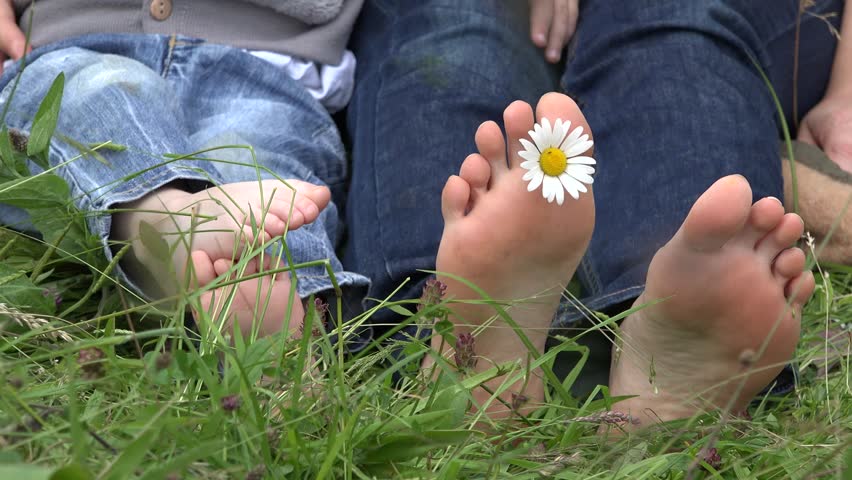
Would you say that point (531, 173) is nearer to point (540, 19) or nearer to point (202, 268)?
point (202, 268)

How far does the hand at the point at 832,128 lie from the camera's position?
4.21 feet

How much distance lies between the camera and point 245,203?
3.03 feet

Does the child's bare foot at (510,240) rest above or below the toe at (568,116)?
below

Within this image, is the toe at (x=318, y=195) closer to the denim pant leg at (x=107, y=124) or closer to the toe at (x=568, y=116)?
the denim pant leg at (x=107, y=124)

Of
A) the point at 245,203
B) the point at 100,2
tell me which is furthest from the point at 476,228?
the point at 100,2

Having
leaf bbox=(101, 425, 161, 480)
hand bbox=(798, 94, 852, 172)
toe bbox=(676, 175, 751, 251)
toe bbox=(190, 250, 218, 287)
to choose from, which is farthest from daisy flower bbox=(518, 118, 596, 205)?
hand bbox=(798, 94, 852, 172)

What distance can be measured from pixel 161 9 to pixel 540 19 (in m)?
0.60

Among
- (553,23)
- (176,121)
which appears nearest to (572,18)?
(553,23)

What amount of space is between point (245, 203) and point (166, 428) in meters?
0.41

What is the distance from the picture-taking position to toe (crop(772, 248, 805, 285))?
0.82 meters

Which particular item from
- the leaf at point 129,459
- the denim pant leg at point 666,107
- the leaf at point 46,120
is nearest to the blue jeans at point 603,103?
the denim pant leg at point 666,107

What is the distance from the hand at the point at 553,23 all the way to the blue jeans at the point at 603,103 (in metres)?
0.02

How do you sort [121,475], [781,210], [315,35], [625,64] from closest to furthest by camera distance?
[121,475], [781,210], [625,64], [315,35]

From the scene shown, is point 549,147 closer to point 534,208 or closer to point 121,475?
point 534,208
